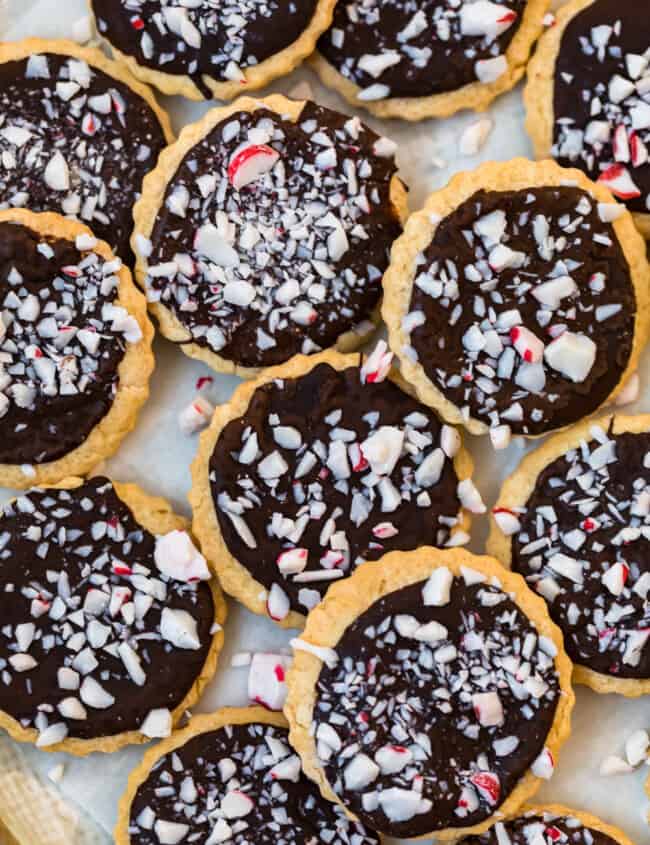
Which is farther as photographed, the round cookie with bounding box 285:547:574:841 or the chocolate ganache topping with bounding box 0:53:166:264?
the chocolate ganache topping with bounding box 0:53:166:264

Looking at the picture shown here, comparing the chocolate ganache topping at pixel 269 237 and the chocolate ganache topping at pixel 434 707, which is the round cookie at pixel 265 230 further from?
the chocolate ganache topping at pixel 434 707

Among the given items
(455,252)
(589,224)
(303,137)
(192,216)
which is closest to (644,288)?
(589,224)

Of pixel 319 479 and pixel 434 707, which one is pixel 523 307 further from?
pixel 434 707

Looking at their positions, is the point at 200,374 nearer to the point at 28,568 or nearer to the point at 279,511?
the point at 279,511

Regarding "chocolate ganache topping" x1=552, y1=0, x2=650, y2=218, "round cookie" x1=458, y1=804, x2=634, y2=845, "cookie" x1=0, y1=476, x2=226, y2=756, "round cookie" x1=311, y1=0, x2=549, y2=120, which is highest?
"round cookie" x1=311, y1=0, x2=549, y2=120

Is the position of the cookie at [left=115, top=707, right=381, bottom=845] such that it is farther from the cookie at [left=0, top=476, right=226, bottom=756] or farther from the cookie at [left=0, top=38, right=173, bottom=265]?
the cookie at [left=0, top=38, right=173, bottom=265]

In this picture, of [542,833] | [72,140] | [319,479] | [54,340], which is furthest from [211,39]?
[542,833]

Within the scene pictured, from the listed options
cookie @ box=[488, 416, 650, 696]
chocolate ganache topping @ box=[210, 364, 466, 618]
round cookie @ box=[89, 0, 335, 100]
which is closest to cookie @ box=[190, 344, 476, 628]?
chocolate ganache topping @ box=[210, 364, 466, 618]

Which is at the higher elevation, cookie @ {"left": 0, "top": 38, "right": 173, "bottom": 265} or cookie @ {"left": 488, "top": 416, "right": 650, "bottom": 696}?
cookie @ {"left": 0, "top": 38, "right": 173, "bottom": 265}
